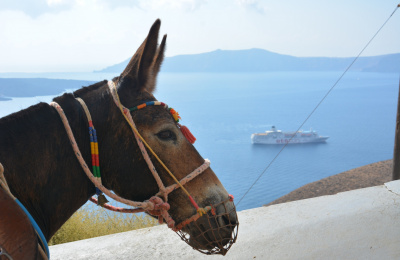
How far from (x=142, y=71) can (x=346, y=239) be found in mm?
2338

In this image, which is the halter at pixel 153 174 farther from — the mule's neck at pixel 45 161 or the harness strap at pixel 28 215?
the harness strap at pixel 28 215

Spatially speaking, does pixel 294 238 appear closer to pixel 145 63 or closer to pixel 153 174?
pixel 153 174

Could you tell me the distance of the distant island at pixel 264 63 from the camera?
22.8 m

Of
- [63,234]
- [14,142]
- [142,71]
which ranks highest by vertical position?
[142,71]

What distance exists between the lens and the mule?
1.30 metres

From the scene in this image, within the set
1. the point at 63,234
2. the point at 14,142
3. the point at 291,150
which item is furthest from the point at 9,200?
the point at 291,150

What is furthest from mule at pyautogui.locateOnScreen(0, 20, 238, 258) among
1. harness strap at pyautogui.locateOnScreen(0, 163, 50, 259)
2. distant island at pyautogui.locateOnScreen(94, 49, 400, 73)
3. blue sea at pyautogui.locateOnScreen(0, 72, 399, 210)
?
distant island at pyautogui.locateOnScreen(94, 49, 400, 73)

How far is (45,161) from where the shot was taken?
131 cm

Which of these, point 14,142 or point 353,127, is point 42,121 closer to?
Result: point 14,142

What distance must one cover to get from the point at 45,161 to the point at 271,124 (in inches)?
658

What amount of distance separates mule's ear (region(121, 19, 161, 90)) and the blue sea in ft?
9.92

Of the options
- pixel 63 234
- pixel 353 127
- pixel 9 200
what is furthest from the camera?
pixel 353 127

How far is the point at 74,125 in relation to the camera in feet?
4.54

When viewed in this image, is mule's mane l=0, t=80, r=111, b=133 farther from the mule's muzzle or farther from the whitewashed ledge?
the whitewashed ledge
